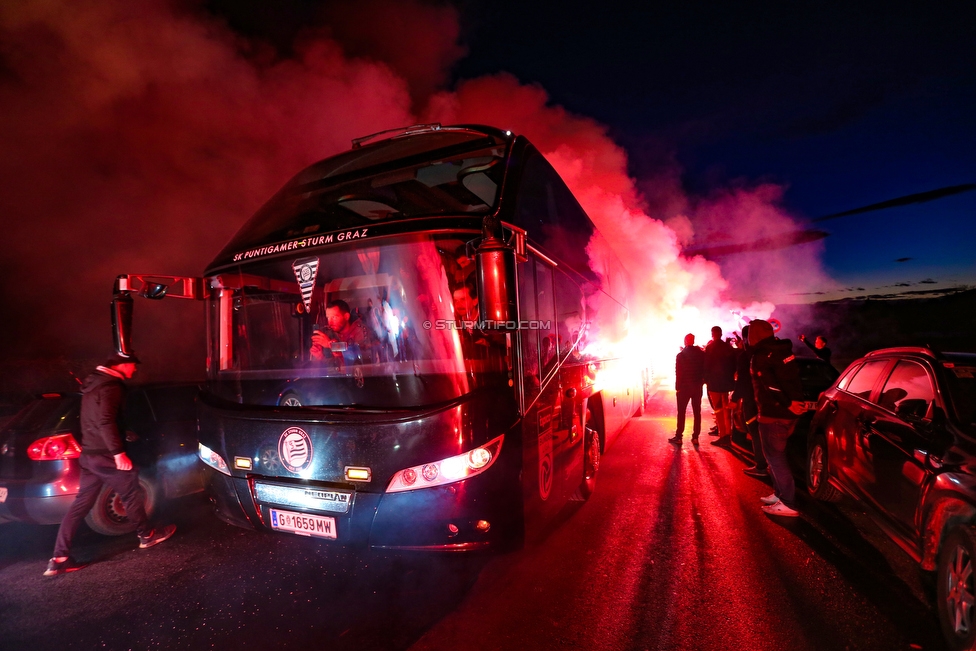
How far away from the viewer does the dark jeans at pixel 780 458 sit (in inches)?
179

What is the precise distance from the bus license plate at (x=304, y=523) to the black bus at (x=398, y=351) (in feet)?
0.03

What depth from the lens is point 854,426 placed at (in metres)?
4.18

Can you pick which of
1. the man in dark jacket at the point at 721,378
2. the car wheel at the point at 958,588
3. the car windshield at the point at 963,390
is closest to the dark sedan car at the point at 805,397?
the man in dark jacket at the point at 721,378

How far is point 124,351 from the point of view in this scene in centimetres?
397

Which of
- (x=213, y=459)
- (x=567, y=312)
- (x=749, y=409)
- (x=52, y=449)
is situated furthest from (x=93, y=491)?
(x=749, y=409)

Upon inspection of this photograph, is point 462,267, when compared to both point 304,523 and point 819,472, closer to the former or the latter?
point 304,523

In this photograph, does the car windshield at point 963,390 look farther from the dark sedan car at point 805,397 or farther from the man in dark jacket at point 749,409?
the dark sedan car at point 805,397

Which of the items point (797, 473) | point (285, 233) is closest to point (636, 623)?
point (285, 233)

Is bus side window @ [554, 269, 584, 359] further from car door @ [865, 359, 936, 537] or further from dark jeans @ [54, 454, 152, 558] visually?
dark jeans @ [54, 454, 152, 558]

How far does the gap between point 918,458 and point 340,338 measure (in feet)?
13.0

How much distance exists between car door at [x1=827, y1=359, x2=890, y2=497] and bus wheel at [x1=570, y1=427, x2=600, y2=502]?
7.24 ft

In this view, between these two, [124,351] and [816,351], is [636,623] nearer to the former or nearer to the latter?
[124,351]

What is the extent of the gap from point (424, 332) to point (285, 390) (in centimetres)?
127

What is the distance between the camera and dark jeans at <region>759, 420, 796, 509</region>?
14.9ft
